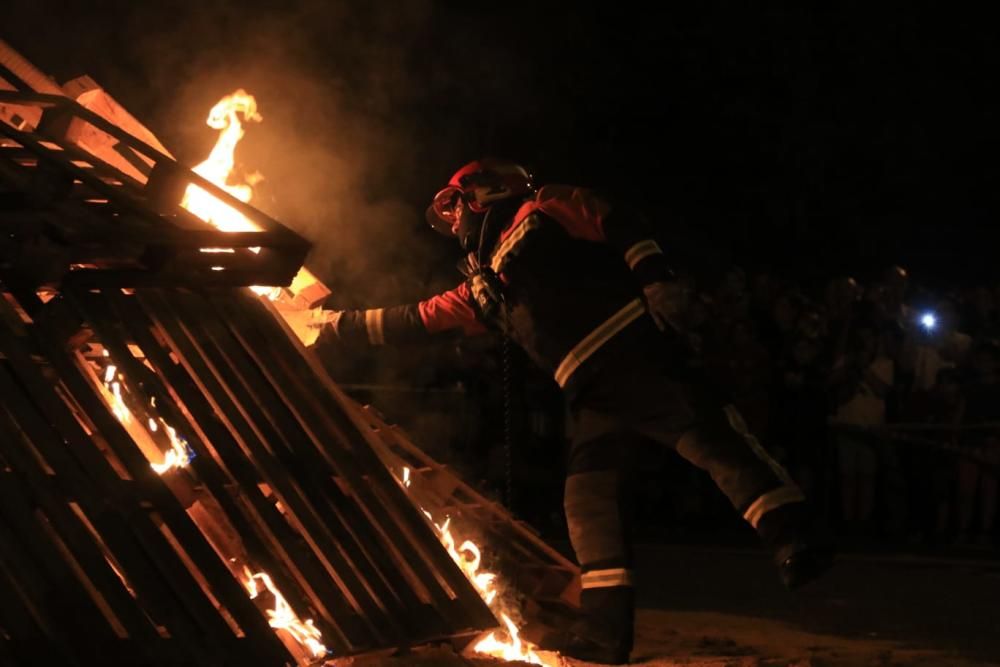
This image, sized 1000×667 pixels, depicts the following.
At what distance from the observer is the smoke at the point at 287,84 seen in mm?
8828

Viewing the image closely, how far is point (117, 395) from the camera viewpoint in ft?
17.8

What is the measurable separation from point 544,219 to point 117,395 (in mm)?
1775

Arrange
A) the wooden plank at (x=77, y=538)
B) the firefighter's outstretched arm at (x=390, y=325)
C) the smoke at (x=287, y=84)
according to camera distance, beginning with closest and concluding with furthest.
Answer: the wooden plank at (x=77, y=538)
the firefighter's outstretched arm at (x=390, y=325)
the smoke at (x=287, y=84)

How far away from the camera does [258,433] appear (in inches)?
186

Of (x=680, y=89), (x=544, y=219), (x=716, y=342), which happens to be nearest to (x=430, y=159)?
(x=680, y=89)

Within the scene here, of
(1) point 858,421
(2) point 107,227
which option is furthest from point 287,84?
(2) point 107,227

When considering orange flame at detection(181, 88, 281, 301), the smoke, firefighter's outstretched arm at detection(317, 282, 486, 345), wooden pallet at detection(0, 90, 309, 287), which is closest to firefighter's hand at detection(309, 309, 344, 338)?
firefighter's outstretched arm at detection(317, 282, 486, 345)

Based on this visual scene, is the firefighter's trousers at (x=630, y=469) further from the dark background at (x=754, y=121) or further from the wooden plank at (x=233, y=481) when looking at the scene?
the dark background at (x=754, y=121)

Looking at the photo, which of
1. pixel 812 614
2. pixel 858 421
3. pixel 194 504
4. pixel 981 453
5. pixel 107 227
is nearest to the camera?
pixel 107 227

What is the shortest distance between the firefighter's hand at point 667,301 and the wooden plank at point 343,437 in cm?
118

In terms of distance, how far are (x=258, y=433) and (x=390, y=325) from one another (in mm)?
1532

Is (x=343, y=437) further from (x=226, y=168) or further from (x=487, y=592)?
(x=226, y=168)

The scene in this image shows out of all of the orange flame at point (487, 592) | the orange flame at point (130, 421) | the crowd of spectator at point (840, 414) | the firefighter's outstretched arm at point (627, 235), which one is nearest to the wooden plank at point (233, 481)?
the orange flame at point (130, 421)

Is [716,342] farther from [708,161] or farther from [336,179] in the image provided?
[708,161]
